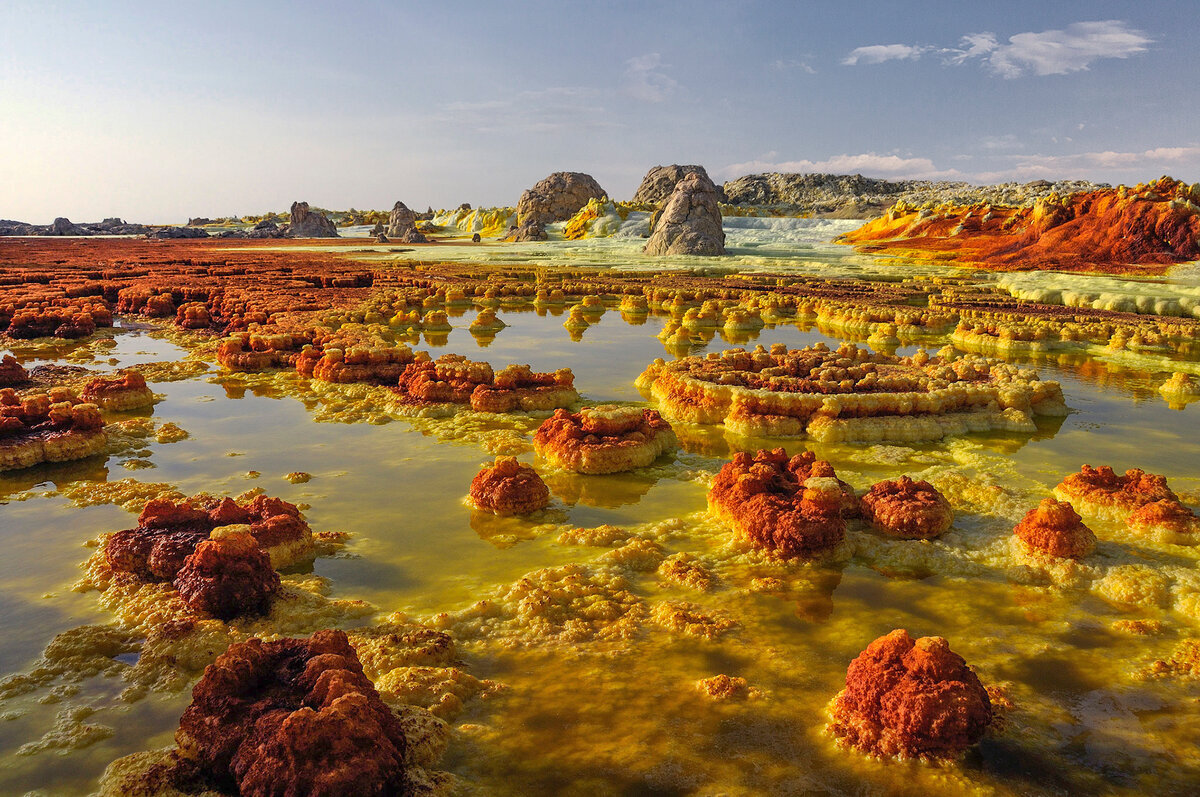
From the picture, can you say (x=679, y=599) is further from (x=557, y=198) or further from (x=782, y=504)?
(x=557, y=198)

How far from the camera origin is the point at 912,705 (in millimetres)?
3508

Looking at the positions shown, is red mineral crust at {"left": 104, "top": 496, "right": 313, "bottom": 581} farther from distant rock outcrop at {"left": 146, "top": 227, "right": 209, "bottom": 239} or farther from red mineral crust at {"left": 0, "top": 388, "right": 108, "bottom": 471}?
distant rock outcrop at {"left": 146, "top": 227, "right": 209, "bottom": 239}

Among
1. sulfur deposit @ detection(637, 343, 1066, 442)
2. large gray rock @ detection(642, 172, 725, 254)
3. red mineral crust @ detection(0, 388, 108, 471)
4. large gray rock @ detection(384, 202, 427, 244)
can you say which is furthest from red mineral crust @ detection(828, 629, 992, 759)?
large gray rock @ detection(384, 202, 427, 244)

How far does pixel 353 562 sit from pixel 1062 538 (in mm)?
5441

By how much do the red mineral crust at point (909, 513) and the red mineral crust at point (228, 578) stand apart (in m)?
4.70

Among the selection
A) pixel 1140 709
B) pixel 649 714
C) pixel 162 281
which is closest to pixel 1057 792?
pixel 1140 709

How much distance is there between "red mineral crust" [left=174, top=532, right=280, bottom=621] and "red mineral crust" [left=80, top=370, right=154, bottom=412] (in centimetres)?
646

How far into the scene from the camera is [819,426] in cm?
886

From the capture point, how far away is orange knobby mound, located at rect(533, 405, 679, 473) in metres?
7.66

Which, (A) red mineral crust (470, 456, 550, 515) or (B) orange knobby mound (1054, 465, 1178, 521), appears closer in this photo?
(B) orange knobby mound (1054, 465, 1178, 521)

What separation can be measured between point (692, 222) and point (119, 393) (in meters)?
33.4

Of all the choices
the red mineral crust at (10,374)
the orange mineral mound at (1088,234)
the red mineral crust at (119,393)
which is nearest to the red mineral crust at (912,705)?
the red mineral crust at (119,393)

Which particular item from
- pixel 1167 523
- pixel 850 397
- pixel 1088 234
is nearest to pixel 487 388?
pixel 850 397

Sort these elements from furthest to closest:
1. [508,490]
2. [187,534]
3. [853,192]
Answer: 1. [853,192]
2. [508,490]
3. [187,534]
